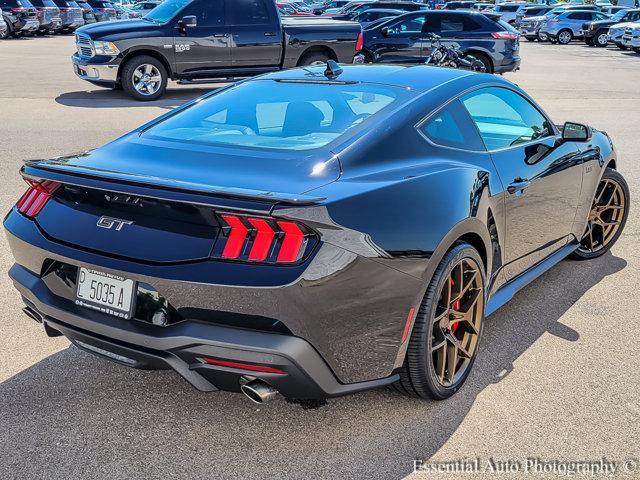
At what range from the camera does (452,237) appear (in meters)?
3.35

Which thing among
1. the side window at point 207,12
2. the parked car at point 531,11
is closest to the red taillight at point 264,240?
the side window at point 207,12

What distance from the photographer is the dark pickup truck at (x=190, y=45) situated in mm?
13250

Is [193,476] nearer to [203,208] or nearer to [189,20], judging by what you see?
[203,208]

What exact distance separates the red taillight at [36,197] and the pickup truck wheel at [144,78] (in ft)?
34.9

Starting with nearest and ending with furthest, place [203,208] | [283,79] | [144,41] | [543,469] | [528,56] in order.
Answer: [203,208], [543,469], [283,79], [144,41], [528,56]

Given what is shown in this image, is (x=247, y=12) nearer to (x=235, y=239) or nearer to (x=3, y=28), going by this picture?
(x=235, y=239)

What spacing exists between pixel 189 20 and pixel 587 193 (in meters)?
10.2

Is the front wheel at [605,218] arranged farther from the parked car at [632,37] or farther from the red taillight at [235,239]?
the parked car at [632,37]

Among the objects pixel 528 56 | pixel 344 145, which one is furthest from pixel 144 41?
pixel 528 56

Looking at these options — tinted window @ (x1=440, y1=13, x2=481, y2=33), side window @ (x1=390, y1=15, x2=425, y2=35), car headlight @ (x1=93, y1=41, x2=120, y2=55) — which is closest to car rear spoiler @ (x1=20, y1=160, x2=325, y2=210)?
car headlight @ (x1=93, y1=41, x2=120, y2=55)

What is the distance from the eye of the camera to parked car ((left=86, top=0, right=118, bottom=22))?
39191mm

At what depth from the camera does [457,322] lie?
3.63 meters

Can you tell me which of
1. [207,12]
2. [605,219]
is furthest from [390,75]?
[207,12]

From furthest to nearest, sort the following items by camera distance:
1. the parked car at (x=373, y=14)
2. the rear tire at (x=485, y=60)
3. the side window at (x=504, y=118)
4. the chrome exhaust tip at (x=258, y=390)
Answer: the parked car at (x=373, y=14) < the rear tire at (x=485, y=60) < the side window at (x=504, y=118) < the chrome exhaust tip at (x=258, y=390)
